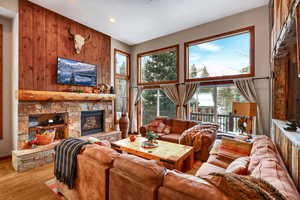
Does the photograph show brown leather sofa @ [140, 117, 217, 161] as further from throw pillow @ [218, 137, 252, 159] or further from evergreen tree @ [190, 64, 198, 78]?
evergreen tree @ [190, 64, 198, 78]

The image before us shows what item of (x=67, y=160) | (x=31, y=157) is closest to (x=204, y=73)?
(x=67, y=160)

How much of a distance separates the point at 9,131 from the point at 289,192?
501 centimetres

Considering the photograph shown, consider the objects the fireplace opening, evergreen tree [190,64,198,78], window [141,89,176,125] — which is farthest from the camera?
window [141,89,176,125]

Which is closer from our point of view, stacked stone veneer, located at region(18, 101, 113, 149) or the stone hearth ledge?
the stone hearth ledge

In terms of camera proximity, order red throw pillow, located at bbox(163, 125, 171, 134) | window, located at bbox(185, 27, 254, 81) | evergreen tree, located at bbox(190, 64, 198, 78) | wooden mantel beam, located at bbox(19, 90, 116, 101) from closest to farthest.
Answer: wooden mantel beam, located at bbox(19, 90, 116, 101)
window, located at bbox(185, 27, 254, 81)
red throw pillow, located at bbox(163, 125, 171, 134)
evergreen tree, located at bbox(190, 64, 198, 78)

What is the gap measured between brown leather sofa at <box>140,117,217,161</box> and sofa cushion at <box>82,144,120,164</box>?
2278 millimetres

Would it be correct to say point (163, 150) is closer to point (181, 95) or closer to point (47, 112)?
point (181, 95)

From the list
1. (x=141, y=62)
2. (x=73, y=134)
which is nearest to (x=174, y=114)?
(x=141, y=62)

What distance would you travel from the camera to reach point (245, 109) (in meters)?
2.63

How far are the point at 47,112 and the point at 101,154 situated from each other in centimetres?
283

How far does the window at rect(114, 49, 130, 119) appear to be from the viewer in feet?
17.7

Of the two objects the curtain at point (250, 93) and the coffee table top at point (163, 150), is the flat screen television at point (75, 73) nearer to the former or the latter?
the coffee table top at point (163, 150)

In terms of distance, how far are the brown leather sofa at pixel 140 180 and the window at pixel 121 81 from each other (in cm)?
378

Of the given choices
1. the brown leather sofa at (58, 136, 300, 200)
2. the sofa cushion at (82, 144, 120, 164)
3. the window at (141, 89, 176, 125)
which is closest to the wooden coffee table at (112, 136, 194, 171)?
the brown leather sofa at (58, 136, 300, 200)
